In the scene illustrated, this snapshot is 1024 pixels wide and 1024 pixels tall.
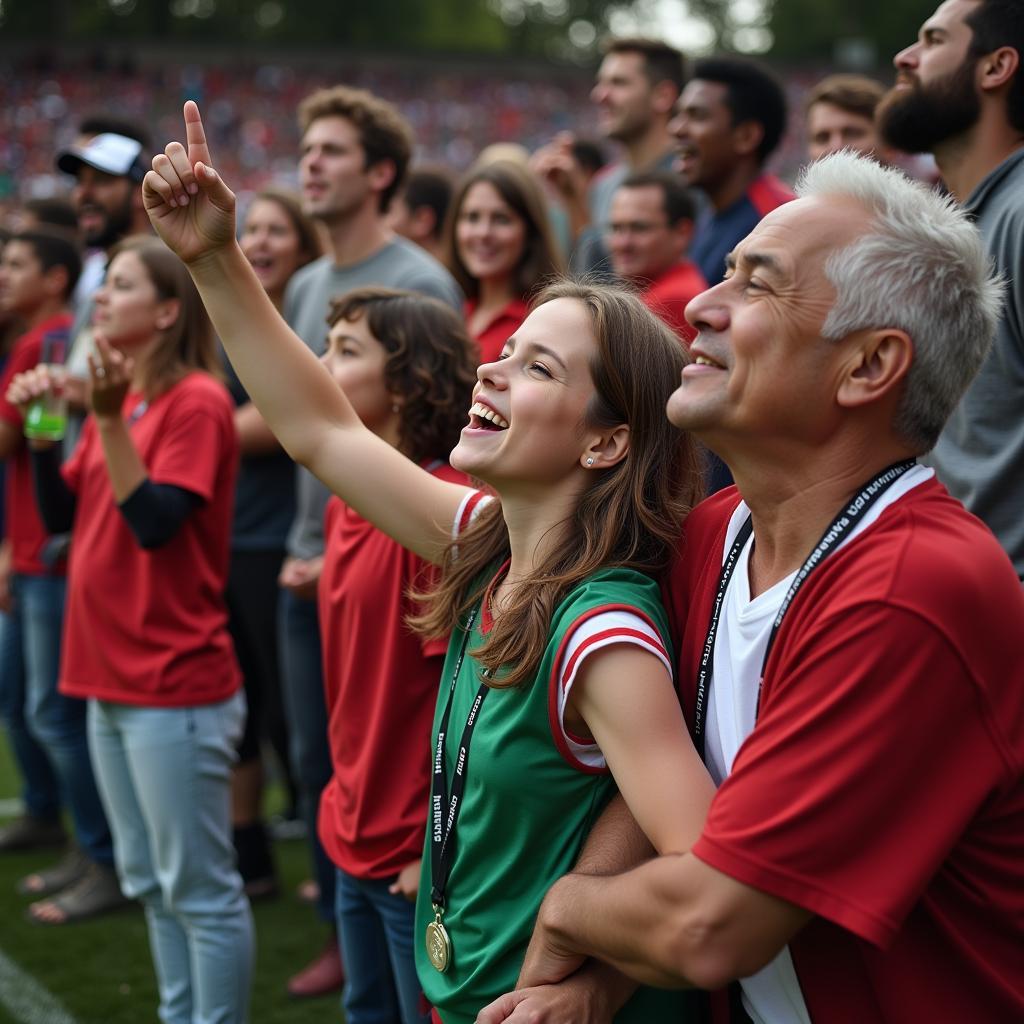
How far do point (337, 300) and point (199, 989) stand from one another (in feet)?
6.28

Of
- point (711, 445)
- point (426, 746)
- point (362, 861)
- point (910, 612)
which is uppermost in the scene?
point (711, 445)

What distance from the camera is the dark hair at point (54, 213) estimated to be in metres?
6.61

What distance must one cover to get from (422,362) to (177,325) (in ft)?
4.10

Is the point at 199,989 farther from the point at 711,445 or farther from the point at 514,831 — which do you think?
the point at 711,445

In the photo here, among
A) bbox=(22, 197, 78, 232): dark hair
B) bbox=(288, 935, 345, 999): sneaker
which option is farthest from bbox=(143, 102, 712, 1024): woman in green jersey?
bbox=(22, 197, 78, 232): dark hair

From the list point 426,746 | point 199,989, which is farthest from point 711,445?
point 199,989

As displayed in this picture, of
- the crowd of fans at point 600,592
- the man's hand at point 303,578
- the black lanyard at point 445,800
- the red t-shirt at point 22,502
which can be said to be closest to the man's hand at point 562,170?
the crowd of fans at point 600,592

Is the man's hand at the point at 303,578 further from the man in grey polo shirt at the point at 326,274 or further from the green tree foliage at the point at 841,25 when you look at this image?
the green tree foliage at the point at 841,25

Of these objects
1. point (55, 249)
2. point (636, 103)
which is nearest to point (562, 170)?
point (636, 103)

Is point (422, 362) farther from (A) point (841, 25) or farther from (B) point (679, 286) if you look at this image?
(A) point (841, 25)

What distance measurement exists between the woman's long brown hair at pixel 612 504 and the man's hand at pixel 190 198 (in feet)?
2.02

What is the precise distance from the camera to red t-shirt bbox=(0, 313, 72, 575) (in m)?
5.34

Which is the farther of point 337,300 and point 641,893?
point 337,300

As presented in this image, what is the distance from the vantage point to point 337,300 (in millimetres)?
3305
